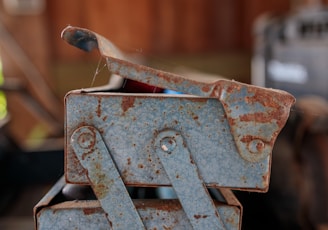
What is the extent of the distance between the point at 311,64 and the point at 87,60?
Answer: 9.89 ft

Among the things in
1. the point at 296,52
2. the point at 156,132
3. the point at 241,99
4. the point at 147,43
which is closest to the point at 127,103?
the point at 156,132

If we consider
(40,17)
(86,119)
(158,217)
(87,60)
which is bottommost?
(87,60)

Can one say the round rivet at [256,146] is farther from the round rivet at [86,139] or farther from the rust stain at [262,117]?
the round rivet at [86,139]

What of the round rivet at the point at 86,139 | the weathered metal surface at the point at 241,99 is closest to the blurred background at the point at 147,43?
the weathered metal surface at the point at 241,99

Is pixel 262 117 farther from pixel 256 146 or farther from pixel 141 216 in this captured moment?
pixel 141 216

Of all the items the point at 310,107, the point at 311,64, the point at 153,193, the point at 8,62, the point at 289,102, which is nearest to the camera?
the point at 289,102

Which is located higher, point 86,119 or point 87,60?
point 86,119

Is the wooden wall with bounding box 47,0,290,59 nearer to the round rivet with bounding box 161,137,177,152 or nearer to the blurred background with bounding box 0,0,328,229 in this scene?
the blurred background with bounding box 0,0,328,229

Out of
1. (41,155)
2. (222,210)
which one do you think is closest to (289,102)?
(222,210)

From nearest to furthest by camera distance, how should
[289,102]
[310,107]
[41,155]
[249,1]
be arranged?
[289,102], [310,107], [41,155], [249,1]

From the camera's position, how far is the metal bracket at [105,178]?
768 mm

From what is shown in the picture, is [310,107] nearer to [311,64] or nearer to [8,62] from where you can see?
[311,64]

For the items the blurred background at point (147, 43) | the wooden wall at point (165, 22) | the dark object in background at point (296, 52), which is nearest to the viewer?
the dark object in background at point (296, 52)

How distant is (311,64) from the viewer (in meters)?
2.73
